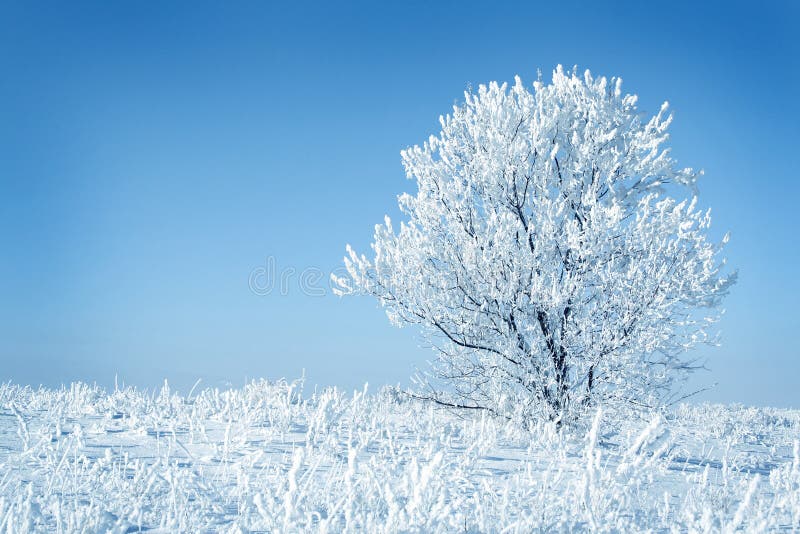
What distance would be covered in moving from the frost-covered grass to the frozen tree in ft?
4.83

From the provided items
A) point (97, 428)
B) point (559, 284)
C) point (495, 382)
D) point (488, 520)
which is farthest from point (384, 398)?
point (488, 520)

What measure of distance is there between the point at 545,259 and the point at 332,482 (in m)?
5.65

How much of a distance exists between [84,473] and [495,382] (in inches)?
229

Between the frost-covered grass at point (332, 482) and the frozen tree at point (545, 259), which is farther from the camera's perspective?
the frozen tree at point (545, 259)

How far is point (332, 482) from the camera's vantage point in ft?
11.3

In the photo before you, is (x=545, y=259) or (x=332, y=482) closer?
(x=332, y=482)

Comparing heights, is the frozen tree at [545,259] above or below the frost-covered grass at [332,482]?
above

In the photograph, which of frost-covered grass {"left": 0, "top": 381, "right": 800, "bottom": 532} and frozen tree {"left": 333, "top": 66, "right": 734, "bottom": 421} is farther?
frozen tree {"left": 333, "top": 66, "right": 734, "bottom": 421}

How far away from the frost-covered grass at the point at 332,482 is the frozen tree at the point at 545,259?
1472 millimetres

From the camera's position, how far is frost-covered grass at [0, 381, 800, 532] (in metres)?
2.76

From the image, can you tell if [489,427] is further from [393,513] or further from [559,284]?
[393,513]

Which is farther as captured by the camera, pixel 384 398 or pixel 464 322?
pixel 384 398

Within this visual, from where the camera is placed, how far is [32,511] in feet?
8.88

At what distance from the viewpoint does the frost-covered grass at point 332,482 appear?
2764 millimetres
